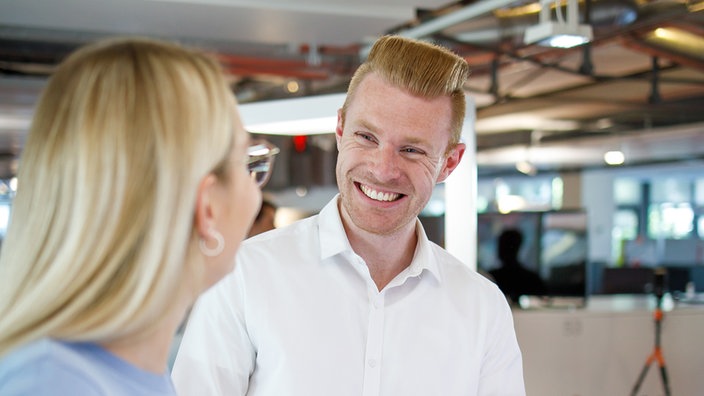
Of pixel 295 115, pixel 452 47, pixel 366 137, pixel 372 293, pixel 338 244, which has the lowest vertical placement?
pixel 372 293

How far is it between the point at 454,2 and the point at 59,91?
4.37 metres

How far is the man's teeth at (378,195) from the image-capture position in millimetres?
1751

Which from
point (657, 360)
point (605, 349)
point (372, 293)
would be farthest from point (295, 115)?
point (657, 360)

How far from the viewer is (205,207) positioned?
0.98 metres

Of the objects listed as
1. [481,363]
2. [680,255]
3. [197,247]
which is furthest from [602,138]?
[197,247]

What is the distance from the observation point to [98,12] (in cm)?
523

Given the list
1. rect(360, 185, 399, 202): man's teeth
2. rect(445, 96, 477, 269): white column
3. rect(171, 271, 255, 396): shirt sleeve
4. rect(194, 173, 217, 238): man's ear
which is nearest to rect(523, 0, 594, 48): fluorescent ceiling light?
rect(445, 96, 477, 269): white column

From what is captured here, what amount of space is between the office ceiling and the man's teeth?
1.88m

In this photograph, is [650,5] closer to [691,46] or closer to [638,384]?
[691,46]

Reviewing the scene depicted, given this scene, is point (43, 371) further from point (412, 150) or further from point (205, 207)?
point (412, 150)

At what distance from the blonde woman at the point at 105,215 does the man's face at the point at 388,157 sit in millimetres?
787

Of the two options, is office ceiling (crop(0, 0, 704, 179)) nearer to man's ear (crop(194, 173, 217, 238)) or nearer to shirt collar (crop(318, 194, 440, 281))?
→ shirt collar (crop(318, 194, 440, 281))

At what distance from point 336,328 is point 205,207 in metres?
0.84

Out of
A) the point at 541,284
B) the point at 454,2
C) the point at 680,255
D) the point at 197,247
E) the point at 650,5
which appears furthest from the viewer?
the point at 680,255
